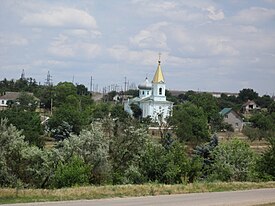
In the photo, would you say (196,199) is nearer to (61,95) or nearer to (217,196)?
(217,196)

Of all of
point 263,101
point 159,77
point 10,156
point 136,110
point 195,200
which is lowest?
point 195,200

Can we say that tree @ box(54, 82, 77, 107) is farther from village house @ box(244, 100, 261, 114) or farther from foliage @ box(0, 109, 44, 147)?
village house @ box(244, 100, 261, 114)

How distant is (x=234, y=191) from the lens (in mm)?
25531

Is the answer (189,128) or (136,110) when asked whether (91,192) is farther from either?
(136,110)

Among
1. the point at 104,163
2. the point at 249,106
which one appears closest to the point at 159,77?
the point at 249,106

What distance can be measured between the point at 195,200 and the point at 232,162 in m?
21.3

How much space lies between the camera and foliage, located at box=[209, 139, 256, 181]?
122ft

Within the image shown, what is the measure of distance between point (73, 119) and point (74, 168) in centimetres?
5373

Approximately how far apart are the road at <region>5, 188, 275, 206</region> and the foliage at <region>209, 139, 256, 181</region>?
11270 mm

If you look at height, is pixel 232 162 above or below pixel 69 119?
below

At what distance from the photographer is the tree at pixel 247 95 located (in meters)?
189

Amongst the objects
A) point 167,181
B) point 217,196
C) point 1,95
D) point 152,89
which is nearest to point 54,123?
point 152,89

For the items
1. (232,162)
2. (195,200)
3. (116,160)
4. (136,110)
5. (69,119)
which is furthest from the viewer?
(136,110)

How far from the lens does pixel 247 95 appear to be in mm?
190750
